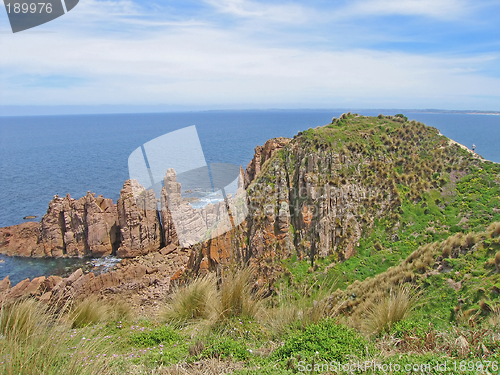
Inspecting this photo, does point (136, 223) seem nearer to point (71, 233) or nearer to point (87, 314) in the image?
point (71, 233)

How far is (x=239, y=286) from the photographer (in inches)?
288

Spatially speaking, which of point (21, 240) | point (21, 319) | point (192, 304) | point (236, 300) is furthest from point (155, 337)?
point (21, 240)

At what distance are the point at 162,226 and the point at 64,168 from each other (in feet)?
178

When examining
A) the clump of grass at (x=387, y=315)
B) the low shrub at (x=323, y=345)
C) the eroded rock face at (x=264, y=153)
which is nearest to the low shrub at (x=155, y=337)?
the low shrub at (x=323, y=345)

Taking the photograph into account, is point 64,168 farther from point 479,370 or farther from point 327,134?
point 479,370

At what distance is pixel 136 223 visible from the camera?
123 feet

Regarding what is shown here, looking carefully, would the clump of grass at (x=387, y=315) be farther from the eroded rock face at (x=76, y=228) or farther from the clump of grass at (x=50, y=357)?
the eroded rock face at (x=76, y=228)

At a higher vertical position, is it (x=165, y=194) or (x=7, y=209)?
(x=165, y=194)

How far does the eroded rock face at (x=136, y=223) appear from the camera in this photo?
37250 millimetres

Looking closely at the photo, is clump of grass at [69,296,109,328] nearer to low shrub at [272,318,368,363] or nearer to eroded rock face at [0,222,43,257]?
low shrub at [272,318,368,363]

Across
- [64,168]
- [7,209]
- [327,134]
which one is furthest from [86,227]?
[64,168]

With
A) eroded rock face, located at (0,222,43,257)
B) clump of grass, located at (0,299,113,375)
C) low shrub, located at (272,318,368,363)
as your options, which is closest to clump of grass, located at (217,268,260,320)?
low shrub, located at (272,318,368,363)

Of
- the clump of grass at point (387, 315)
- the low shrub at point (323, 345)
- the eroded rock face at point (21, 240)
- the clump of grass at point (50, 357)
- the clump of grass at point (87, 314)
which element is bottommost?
the eroded rock face at point (21, 240)

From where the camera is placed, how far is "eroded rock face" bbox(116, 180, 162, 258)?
37.2m
